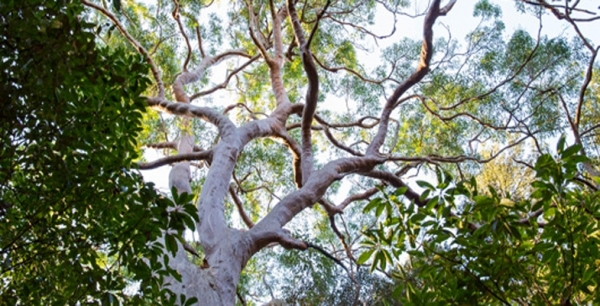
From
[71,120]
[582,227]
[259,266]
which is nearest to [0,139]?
[71,120]

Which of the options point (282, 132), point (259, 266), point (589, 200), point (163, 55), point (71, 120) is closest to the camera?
point (71, 120)

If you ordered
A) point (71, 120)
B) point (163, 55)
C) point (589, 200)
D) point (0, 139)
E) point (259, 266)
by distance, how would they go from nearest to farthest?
point (0, 139)
point (71, 120)
point (589, 200)
point (259, 266)
point (163, 55)

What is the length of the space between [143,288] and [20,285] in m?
0.41

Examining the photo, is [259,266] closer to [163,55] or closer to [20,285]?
[163,55]

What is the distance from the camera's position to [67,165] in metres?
1.53

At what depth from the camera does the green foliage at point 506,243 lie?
1538mm

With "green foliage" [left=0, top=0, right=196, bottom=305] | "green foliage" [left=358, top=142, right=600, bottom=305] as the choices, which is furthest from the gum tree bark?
"green foliage" [left=358, top=142, right=600, bottom=305]

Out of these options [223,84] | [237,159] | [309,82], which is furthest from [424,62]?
[223,84]

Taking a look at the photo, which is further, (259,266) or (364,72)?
(364,72)

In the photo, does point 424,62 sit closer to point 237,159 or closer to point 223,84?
point 237,159

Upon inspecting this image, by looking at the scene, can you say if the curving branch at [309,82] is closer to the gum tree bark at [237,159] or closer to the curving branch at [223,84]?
the gum tree bark at [237,159]

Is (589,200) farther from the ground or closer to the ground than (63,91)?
closer to the ground

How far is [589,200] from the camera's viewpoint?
158 centimetres

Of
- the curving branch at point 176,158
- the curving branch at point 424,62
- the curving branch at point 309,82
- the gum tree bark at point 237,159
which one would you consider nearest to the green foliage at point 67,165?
the gum tree bark at point 237,159
